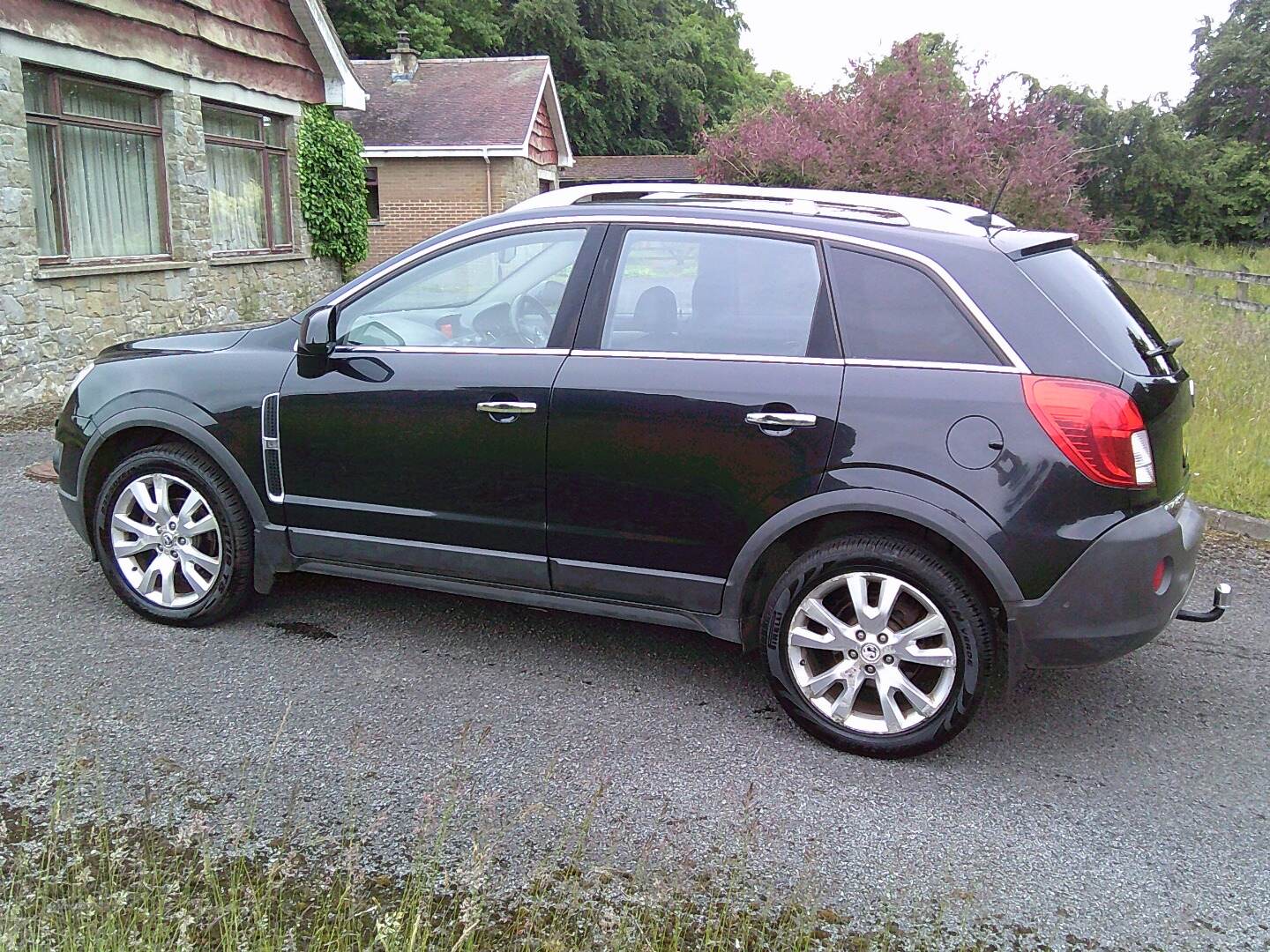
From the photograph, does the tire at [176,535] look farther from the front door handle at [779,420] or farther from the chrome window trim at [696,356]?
the front door handle at [779,420]

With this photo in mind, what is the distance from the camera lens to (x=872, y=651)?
3.59 meters

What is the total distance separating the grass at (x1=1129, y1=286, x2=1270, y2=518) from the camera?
6.52 m

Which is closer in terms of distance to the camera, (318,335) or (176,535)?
(318,335)

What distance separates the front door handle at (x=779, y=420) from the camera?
141 inches

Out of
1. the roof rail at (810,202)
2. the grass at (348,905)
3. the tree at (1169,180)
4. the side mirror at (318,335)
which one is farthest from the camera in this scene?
the tree at (1169,180)

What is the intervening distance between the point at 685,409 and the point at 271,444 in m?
1.78

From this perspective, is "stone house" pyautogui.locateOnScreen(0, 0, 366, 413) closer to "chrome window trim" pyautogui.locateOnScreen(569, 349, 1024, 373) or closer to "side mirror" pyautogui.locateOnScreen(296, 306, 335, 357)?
"side mirror" pyautogui.locateOnScreen(296, 306, 335, 357)

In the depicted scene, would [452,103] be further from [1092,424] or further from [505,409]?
[1092,424]

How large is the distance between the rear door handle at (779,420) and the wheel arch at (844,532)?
0.82 feet

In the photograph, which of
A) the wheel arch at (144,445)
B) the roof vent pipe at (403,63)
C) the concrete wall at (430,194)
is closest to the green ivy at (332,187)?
the concrete wall at (430,194)

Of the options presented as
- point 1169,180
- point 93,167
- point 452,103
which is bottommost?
point 93,167

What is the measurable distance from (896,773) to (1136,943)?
3.16 ft

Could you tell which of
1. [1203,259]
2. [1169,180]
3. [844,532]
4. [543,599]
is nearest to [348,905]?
[543,599]

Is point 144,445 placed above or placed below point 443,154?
below
